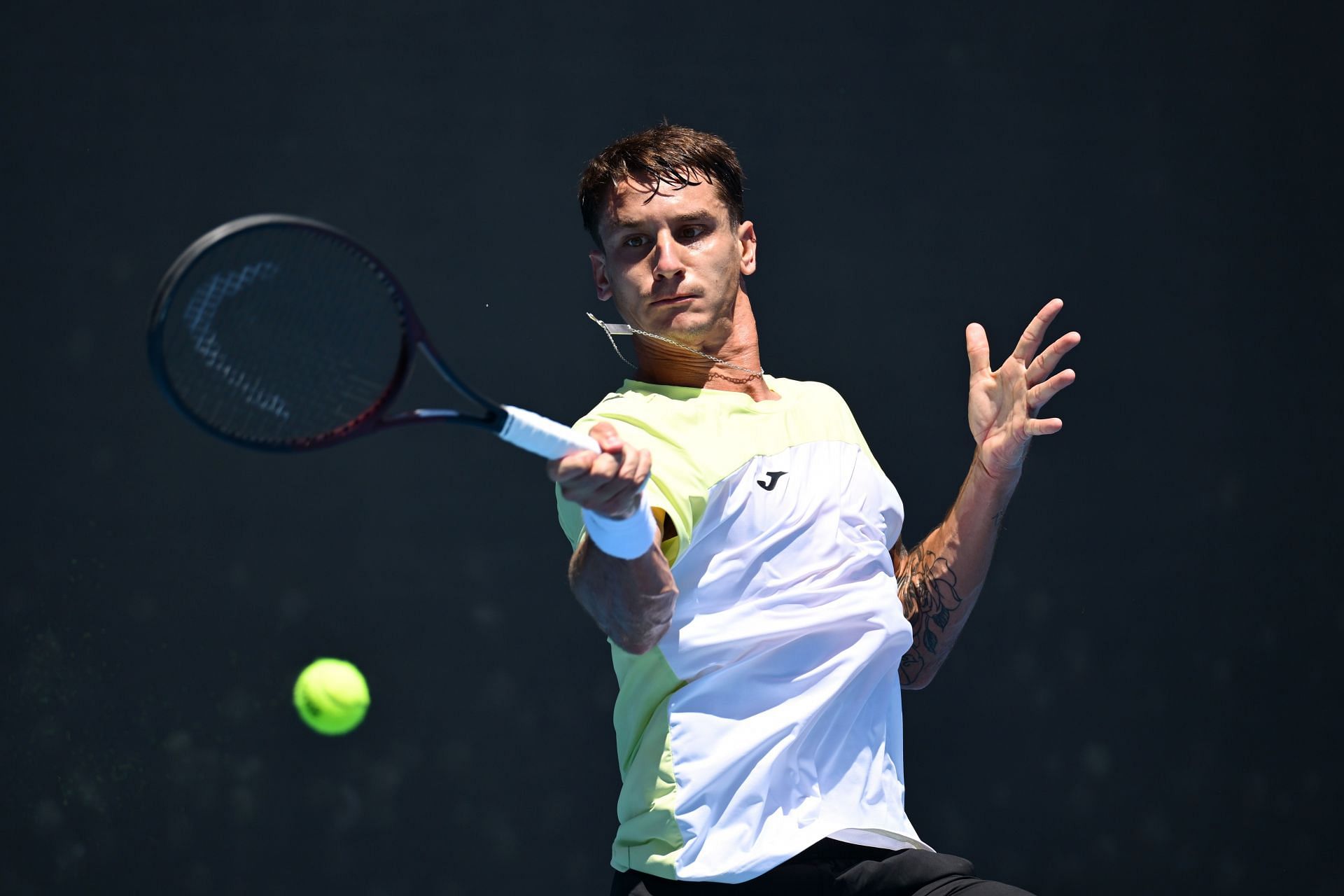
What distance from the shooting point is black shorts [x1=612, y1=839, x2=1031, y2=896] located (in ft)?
6.33

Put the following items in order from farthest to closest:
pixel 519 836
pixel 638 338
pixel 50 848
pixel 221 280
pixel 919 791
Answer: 1. pixel 919 791
2. pixel 519 836
3. pixel 50 848
4. pixel 638 338
5. pixel 221 280

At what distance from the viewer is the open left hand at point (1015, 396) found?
2.26m

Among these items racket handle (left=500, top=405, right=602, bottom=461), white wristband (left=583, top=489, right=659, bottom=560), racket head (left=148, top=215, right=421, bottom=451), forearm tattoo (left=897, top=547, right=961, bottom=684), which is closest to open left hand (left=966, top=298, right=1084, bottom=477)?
forearm tattoo (left=897, top=547, right=961, bottom=684)

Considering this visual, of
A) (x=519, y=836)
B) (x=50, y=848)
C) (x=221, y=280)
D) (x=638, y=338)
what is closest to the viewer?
(x=221, y=280)

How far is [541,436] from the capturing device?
1.67m

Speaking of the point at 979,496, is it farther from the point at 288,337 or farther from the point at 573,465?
the point at 288,337

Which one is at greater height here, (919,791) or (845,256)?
(845,256)

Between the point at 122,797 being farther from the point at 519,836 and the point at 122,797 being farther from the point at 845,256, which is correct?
the point at 845,256

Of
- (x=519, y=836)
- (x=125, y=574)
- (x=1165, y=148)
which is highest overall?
(x=1165, y=148)

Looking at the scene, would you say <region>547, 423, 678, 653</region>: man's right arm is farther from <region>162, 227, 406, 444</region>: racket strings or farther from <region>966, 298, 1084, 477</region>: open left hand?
<region>966, 298, 1084, 477</region>: open left hand

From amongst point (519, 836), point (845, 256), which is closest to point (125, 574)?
point (519, 836)

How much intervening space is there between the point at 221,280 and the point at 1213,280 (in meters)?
2.50

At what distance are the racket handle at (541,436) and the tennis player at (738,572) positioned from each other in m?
0.02

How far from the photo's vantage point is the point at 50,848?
2914mm
